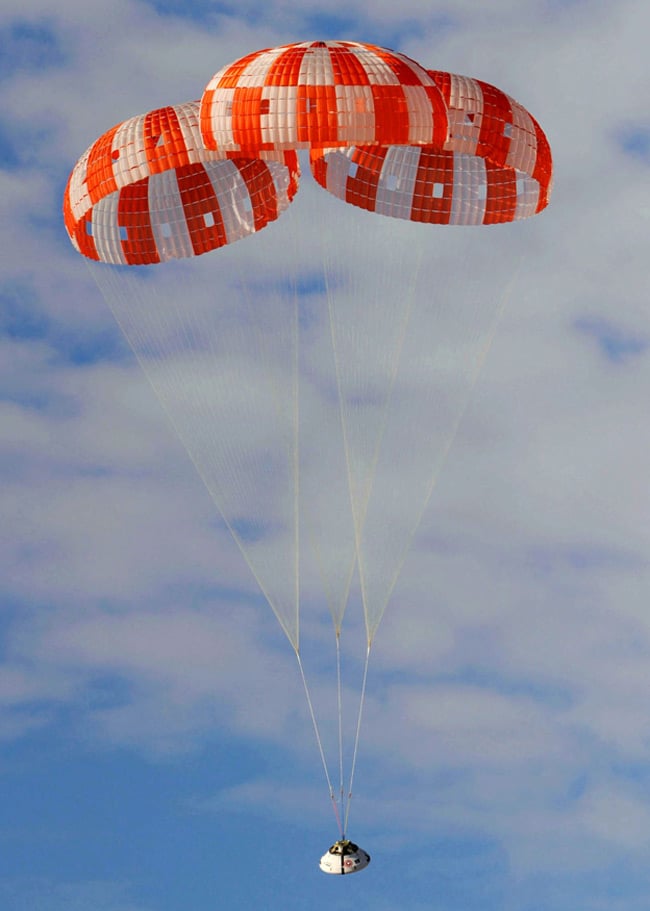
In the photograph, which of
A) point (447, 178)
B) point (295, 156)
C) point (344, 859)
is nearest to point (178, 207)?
point (295, 156)

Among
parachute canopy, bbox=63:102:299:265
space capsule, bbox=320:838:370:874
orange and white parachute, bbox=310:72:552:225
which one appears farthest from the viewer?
parachute canopy, bbox=63:102:299:265

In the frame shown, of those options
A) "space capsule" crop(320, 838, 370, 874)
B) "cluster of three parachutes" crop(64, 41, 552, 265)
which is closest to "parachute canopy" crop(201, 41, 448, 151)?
"cluster of three parachutes" crop(64, 41, 552, 265)

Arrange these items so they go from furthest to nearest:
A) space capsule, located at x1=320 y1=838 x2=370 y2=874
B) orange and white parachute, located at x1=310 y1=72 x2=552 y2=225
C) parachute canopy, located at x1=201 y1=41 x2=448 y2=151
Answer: orange and white parachute, located at x1=310 y1=72 x2=552 y2=225
space capsule, located at x1=320 y1=838 x2=370 y2=874
parachute canopy, located at x1=201 y1=41 x2=448 y2=151

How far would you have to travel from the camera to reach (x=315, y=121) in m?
26.0

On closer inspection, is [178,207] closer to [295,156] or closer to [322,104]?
[295,156]

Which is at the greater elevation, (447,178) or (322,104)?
(447,178)

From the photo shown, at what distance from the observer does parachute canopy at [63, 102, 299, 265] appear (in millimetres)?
29203

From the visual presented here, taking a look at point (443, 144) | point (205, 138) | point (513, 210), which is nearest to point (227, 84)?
point (205, 138)

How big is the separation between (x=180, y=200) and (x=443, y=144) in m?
4.87

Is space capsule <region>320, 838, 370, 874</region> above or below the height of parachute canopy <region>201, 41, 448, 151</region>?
below

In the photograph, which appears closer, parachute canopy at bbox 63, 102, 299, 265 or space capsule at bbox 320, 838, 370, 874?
space capsule at bbox 320, 838, 370, 874

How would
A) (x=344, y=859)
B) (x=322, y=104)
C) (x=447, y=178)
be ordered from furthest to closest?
(x=447, y=178) → (x=344, y=859) → (x=322, y=104)

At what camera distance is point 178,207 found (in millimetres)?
29594

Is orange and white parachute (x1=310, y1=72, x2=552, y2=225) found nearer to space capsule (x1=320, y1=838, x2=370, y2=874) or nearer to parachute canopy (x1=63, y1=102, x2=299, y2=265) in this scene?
parachute canopy (x1=63, y1=102, x2=299, y2=265)
